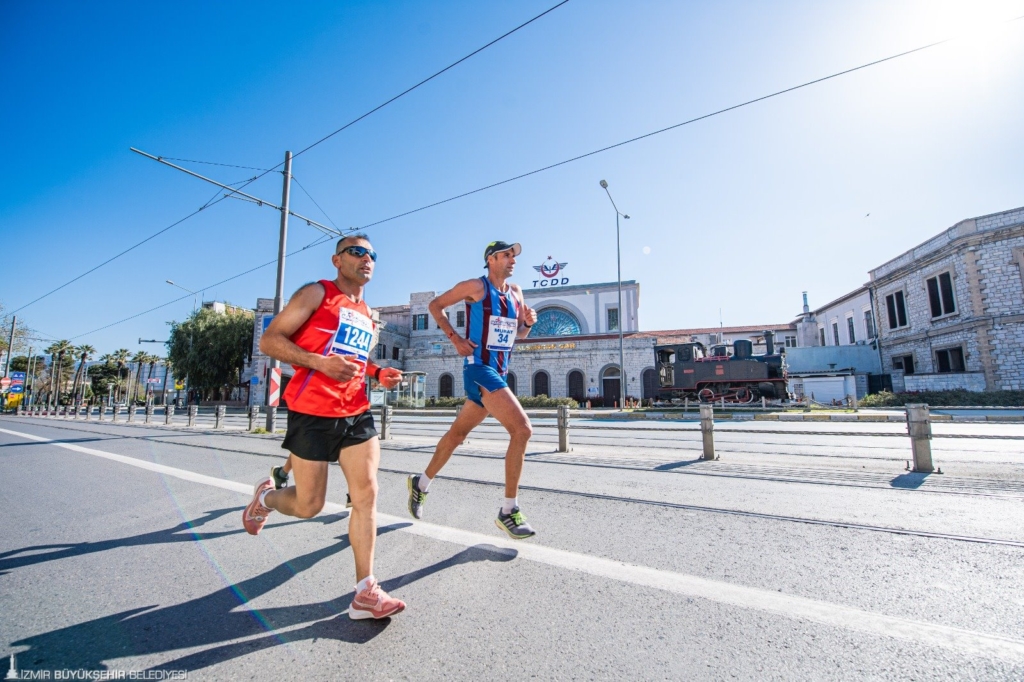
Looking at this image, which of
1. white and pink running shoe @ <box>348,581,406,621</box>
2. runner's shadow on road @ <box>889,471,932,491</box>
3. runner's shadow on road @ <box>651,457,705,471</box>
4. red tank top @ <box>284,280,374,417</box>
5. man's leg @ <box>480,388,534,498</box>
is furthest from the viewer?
runner's shadow on road @ <box>651,457,705,471</box>

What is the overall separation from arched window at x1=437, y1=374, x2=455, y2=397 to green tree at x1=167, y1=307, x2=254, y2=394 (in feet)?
73.1

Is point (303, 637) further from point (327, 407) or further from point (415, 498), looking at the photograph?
point (415, 498)

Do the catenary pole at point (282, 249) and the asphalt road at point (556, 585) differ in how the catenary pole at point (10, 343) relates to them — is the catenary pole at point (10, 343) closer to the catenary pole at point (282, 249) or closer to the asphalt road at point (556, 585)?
the catenary pole at point (282, 249)

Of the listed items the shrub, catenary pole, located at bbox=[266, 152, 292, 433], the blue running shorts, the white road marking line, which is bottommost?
the white road marking line

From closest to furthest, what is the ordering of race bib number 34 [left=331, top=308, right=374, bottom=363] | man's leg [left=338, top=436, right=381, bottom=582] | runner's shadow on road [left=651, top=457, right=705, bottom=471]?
man's leg [left=338, top=436, right=381, bottom=582] < race bib number 34 [left=331, top=308, right=374, bottom=363] < runner's shadow on road [left=651, top=457, right=705, bottom=471]

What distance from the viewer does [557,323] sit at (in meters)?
43.9

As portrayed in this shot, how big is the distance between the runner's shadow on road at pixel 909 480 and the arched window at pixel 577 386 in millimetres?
29488

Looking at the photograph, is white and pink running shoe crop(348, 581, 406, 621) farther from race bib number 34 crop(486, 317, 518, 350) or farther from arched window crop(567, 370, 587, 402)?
arched window crop(567, 370, 587, 402)

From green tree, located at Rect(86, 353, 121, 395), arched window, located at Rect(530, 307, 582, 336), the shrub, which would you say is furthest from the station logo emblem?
green tree, located at Rect(86, 353, 121, 395)

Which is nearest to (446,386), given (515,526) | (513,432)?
(513,432)

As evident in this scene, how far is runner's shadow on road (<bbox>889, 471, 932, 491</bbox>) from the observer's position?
4.57m

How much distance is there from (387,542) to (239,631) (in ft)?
3.88

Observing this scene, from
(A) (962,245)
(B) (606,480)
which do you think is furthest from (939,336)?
(B) (606,480)

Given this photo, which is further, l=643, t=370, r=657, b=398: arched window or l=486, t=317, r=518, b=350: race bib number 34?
l=643, t=370, r=657, b=398: arched window
